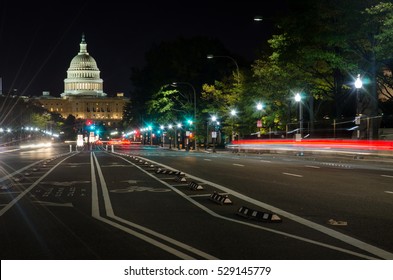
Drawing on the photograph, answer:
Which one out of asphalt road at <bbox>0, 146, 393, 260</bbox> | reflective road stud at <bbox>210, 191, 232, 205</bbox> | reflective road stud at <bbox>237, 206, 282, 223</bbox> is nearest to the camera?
asphalt road at <bbox>0, 146, 393, 260</bbox>

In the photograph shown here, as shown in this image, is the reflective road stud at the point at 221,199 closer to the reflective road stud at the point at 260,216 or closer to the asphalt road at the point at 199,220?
the asphalt road at the point at 199,220

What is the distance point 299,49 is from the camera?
4900cm

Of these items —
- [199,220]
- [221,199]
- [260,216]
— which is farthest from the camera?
[221,199]

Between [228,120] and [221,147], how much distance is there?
22.9 m

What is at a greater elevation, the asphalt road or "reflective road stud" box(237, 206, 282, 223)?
"reflective road stud" box(237, 206, 282, 223)

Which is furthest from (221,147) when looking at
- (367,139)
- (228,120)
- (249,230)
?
(249,230)

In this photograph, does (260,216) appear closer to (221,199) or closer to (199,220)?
(199,220)

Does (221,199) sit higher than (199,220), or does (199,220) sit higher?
(221,199)

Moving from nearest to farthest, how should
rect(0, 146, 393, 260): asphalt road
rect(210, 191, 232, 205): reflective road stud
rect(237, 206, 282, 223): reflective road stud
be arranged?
rect(0, 146, 393, 260): asphalt road < rect(237, 206, 282, 223): reflective road stud < rect(210, 191, 232, 205): reflective road stud

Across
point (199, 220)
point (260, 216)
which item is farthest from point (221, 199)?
point (260, 216)

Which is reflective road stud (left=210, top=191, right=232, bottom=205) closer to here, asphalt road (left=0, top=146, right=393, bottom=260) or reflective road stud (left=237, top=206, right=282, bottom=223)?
asphalt road (left=0, top=146, right=393, bottom=260)

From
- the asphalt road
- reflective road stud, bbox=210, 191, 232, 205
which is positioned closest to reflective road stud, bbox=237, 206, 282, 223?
the asphalt road

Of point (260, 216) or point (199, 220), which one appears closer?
point (260, 216)
